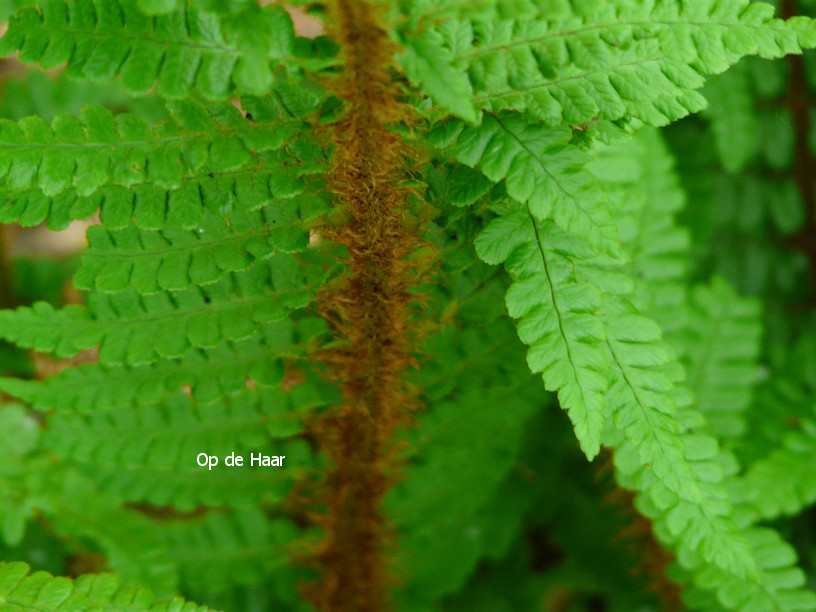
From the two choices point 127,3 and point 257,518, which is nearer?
point 127,3

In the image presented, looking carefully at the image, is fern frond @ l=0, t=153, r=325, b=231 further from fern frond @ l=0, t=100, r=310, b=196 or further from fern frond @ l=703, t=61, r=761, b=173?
fern frond @ l=703, t=61, r=761, b=173

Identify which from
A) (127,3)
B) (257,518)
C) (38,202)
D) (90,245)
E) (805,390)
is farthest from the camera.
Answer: (805,390)

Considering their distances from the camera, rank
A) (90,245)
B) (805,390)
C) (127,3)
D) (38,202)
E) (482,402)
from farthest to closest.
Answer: (805,390), (482,402), (90,245), (38,202), (127,3)

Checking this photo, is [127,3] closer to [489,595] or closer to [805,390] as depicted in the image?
[489,595]

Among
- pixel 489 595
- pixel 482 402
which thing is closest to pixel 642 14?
pixel 482 402

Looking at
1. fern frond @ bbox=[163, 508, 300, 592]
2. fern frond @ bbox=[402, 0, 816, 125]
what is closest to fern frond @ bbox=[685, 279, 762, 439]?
fern frond @ bbox=[402, 0, 816, 125]

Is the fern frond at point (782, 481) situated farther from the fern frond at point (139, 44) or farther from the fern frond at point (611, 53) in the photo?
the fern frond at point (139, 44)

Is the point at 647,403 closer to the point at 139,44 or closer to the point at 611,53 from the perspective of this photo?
the point at 611,53

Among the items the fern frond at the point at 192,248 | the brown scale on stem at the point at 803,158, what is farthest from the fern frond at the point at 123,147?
the brown scale on stem at the point at 803,158
